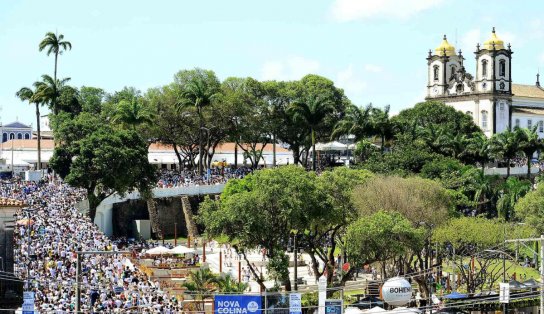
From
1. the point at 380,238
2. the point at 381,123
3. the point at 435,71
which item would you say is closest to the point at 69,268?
the point at 380,238

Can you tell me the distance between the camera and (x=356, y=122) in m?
100

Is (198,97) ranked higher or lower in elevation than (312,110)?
higher

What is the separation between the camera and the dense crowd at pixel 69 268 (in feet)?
151

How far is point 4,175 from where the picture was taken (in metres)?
87.1

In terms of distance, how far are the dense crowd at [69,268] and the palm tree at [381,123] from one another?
42218 mm

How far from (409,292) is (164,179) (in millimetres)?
48248

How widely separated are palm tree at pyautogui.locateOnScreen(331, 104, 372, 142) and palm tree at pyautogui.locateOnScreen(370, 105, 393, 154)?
0.75m

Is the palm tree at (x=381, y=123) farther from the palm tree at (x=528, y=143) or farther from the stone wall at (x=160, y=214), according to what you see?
the stone wall at (x=160, y=214)

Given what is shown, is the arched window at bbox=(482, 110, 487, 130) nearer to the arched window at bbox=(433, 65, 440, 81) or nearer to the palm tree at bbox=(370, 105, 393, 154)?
the arched window at bbox=(433, 65, 440, 81)

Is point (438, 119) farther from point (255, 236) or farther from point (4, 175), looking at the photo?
point (255, 236)

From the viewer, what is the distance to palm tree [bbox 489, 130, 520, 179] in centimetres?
10462

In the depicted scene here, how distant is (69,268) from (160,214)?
1482 inches

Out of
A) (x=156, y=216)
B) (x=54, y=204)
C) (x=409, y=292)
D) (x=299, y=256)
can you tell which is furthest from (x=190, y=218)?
(x=409, y=292)

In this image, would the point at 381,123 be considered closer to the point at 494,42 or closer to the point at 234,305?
the point at 494,42
